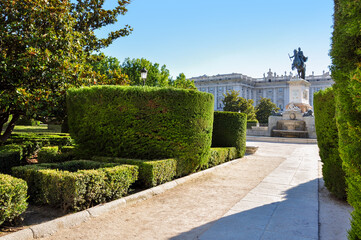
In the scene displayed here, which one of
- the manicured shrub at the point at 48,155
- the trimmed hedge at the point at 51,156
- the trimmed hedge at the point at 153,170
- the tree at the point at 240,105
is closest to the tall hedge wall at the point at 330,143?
the trimmed hedge at the point at 153,170

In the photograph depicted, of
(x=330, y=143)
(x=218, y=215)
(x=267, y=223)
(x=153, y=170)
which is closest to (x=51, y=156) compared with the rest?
(x=153, y=170)

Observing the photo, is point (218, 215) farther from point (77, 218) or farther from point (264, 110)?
point (264, 110)

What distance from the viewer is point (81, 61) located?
977 centimetres

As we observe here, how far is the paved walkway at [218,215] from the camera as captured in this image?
13.9ft

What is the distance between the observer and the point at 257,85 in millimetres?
104688

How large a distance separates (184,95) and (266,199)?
385 cm

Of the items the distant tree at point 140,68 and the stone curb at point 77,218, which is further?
the distant tree at point 140,68

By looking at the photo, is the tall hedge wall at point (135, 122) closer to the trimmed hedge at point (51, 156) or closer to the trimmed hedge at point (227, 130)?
the trimmed hedge at point (51, 156)

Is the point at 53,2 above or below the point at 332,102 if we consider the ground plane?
above

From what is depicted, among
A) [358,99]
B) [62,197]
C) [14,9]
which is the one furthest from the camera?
[14,9]

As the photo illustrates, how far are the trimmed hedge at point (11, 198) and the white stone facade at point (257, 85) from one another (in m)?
92.5

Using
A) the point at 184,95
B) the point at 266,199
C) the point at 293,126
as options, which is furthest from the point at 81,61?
the point at 293,126

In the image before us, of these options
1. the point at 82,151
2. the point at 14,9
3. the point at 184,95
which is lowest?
the point at 82,151

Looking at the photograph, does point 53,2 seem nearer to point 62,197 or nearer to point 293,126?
point 62,197
